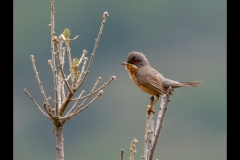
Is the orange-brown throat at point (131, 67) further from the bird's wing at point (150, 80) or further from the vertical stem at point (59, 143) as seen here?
the vertical stem at point (59, 143)

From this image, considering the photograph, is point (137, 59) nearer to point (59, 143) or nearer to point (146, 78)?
point (146, 78)

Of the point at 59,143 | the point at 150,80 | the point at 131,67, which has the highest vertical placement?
the point at 131,67

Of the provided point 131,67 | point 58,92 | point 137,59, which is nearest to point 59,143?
point 58,92

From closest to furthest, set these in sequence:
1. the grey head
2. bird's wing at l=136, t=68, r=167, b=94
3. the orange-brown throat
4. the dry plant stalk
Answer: the dry plant stalk
the grey head
bird's wing at l=136, t=68, r=167, b=94
the orange-brown throat

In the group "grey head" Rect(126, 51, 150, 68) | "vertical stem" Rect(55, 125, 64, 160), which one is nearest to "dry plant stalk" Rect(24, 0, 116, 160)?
"vertical stem" Rect(55, 125, 64, 160)

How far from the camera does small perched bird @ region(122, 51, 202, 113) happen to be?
6.59 m

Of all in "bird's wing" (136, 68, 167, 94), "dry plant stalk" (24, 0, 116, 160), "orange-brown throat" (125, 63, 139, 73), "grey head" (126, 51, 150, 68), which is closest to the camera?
"dry plant stalk" (24, 0, 116, 160)

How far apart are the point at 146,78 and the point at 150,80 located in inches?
4.0

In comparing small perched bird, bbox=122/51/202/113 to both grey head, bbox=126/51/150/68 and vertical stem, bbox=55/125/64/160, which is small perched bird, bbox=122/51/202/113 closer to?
grey head, bbox=126/51/150/68

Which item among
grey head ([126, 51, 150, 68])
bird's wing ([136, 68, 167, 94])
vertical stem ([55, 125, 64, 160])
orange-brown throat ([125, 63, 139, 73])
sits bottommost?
vertical stem ([55, 125, 64, 160])

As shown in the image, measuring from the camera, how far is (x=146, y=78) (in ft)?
22.5

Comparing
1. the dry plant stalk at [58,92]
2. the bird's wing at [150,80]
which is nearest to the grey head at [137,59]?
the bird's wing at [150,80]

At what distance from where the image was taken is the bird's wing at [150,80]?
21.7ft
